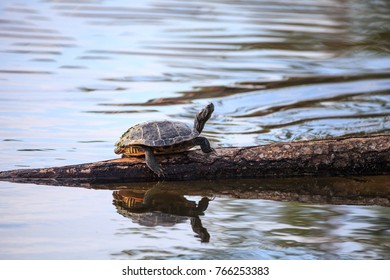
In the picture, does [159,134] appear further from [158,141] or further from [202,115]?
[202,115]

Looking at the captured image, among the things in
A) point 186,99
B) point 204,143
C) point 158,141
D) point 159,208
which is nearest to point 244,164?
point 204,143

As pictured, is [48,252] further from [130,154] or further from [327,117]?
[327,117]

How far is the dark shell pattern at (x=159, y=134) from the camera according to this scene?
22.0 ft

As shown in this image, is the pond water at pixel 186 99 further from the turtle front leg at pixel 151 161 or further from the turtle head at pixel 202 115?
the turtle head at pixel 202 115

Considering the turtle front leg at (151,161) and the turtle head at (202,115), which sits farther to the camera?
the turtle head at (202,115)

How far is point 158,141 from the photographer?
6.70m

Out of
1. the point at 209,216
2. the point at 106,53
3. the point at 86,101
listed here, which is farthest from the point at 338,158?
the point at 106,53

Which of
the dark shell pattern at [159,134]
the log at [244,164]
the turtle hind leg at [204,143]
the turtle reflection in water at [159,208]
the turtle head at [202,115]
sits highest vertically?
the turtle head at [202,115]

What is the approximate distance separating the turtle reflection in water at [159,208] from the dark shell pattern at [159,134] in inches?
12.5

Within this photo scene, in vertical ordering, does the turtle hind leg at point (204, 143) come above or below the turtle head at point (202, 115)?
below

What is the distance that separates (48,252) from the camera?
17.6ft

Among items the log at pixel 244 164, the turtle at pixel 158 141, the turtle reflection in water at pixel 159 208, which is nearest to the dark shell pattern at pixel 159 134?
the turtle at pixel 158 141

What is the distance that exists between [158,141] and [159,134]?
0.23 ft
